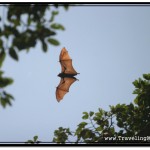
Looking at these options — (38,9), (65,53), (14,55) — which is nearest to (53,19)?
(38,9)

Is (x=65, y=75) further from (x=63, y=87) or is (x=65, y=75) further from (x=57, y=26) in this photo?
(x=57, y=26)

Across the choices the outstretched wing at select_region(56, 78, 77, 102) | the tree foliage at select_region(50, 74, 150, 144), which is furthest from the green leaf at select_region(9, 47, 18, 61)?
the outstretched wing at select_region(56, 78, 77, 102)

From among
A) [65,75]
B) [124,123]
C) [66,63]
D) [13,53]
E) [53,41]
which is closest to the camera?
[13,53]

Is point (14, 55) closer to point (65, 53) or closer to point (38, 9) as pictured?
point (38, 9)

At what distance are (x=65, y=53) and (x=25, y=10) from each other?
4.82 m

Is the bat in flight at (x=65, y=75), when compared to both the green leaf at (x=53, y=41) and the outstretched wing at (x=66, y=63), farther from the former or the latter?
the green leaf at (x=53, y=41)

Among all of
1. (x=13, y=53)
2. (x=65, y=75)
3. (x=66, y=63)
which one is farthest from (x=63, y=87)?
(x=13, y=53)

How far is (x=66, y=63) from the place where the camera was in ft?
26.6

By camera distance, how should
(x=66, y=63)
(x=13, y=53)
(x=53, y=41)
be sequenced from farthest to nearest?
(x=66, y=63) < (x=53, y=41) < (x=13, y=53)

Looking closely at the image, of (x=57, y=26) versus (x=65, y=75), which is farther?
(x=65, y=75)

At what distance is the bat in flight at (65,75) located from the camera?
7.82 metres

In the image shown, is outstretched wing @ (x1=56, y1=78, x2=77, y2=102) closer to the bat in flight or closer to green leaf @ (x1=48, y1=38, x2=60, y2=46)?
the bat in flight

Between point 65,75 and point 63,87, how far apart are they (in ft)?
1.71

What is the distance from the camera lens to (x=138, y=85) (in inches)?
205
